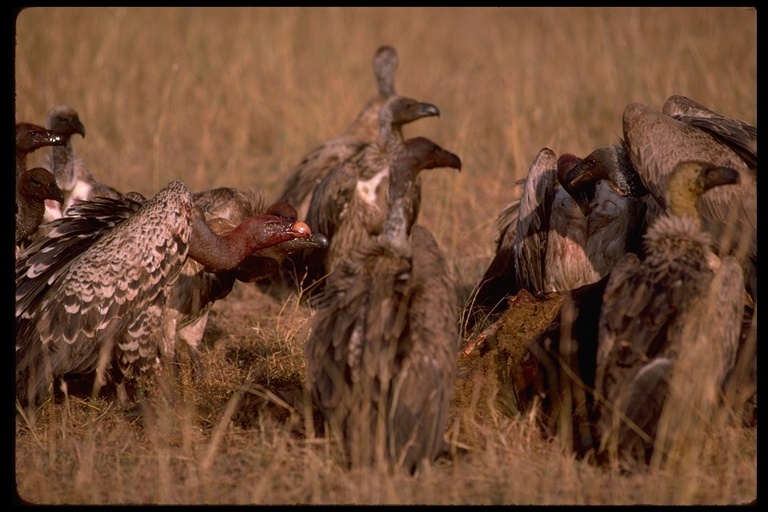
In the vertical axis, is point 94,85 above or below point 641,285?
above

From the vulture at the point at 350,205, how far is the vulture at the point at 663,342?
342 centimetres

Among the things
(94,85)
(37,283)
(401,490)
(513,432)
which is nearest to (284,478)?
(401,490)

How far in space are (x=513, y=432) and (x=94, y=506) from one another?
199 centimetres

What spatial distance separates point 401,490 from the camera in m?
4.60

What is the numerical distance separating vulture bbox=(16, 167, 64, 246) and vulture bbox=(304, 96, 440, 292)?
7.68 ft

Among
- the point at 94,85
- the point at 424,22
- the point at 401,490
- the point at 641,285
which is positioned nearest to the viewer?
the point at 401,490

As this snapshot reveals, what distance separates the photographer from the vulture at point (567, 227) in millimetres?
6406

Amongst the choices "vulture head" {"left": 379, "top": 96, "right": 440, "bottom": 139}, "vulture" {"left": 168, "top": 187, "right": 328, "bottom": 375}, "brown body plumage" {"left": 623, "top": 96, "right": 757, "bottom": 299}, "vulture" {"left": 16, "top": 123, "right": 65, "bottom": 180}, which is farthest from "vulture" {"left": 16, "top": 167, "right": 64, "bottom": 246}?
"brown body plumage" {"left": 623, "top": 96, "right": 757, "bottom": 299}

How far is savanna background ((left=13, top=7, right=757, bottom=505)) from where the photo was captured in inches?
189

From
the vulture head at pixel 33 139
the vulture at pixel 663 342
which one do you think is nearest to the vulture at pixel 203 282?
the vulture head at pixel 33 139

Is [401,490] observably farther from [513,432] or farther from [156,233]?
[156,233]

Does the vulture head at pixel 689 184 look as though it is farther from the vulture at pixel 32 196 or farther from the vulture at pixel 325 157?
the vulture at pixel 325 157

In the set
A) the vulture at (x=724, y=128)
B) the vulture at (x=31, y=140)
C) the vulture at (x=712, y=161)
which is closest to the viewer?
the vulture at (x=712, y=161)

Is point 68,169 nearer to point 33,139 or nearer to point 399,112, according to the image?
point 33,139
